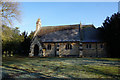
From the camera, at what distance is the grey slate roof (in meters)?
25.4

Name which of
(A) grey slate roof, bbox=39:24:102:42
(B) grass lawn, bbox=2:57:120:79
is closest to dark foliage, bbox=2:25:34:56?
(A) grey slate roof, bbox=39:24:102:42

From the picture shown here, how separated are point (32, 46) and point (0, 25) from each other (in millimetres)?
10258

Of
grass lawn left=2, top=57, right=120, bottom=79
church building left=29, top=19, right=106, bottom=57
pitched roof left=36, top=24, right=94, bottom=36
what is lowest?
grass lawn left=2, top=57, right=120, bottom=79

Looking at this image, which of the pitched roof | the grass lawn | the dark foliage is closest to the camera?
the grass lawn

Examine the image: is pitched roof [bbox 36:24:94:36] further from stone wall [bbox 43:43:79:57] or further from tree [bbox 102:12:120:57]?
tree [bbox 102:12:120:57]

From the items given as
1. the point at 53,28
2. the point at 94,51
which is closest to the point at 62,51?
the point at 94,51

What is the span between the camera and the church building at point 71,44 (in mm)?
24406

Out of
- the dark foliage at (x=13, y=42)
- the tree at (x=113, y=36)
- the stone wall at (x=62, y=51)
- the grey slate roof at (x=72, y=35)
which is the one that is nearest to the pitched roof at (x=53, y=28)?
the grey slate roof at (x=72, y=35)

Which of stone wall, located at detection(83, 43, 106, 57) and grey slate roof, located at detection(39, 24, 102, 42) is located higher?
grey slate roof, located at detection(39, 24, 102, 42)

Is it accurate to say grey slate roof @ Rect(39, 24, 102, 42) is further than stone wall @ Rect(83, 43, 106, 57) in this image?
Yes

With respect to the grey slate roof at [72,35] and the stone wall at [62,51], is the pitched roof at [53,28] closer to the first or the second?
the grey slate roof at [72,35]

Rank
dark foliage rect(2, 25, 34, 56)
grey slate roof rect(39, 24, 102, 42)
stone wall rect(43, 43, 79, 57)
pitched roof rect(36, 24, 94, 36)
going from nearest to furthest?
dark foliage rect(2, 25, 34, 56), stone wall rect(43, 43, 79, 57), grey slate roof rect(39, 24, 102, 42), pitched roof rect(36, 24, 94, 36)

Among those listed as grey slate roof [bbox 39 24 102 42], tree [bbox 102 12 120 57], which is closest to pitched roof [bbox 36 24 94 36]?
grey slate roof [bbox 39 24 102 42]

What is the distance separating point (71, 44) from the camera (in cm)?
2552
